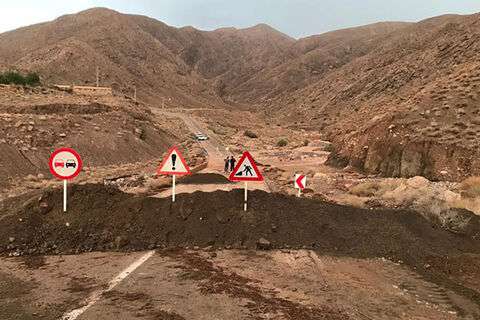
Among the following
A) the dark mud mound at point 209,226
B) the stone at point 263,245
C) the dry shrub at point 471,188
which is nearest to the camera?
the dark mud mound at point 209,226

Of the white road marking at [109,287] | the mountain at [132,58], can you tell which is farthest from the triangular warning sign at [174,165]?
the mountain at [132,58]

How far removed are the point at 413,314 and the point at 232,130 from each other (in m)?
72.4

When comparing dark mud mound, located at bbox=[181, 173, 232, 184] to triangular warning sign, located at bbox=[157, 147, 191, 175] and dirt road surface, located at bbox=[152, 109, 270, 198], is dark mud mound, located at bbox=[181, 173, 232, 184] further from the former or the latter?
triangular warning sign, located at bbox=[157, 147, 191, 175]

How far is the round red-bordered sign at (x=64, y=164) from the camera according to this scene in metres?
11.3

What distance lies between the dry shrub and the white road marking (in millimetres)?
13893

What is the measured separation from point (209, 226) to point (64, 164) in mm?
4009

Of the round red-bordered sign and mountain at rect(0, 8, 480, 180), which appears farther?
mountain at rect(0, 8, 480, 180)

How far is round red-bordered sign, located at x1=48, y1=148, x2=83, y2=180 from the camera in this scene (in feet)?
37.0

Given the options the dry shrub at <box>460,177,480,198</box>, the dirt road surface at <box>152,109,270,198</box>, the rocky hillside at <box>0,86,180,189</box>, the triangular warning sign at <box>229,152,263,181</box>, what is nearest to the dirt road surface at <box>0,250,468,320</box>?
the triangular warning sign at <box>229,152,263,181</box>

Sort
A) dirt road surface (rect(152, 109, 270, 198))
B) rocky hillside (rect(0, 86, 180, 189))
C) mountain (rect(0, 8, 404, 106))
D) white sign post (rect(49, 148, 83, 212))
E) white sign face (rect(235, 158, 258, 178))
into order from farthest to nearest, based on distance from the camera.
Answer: mountain (rect(0, 8, 404, 106)) < rocky hillside (rect(0, 86, 180, 189)) < dirt road surface (rect(152, 109, 270, 198)) < white sign face (rect(235, 158, 258, 178)) < white sign post (rect(49, 148, 83, 212))

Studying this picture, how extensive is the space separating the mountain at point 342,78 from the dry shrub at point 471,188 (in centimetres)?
328

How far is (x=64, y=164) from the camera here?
1139cm

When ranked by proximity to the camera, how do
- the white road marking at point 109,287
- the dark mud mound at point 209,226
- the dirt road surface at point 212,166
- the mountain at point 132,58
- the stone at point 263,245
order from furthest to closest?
the mountain at point 132,58 → the dirt road surface at point 212,166 → the stone at point 263,245 → the dark mud mound at point 209,226 → the white road marking at point 109,287

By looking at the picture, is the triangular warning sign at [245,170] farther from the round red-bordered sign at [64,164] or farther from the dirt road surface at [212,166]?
the dirt road surface at [212,166]
